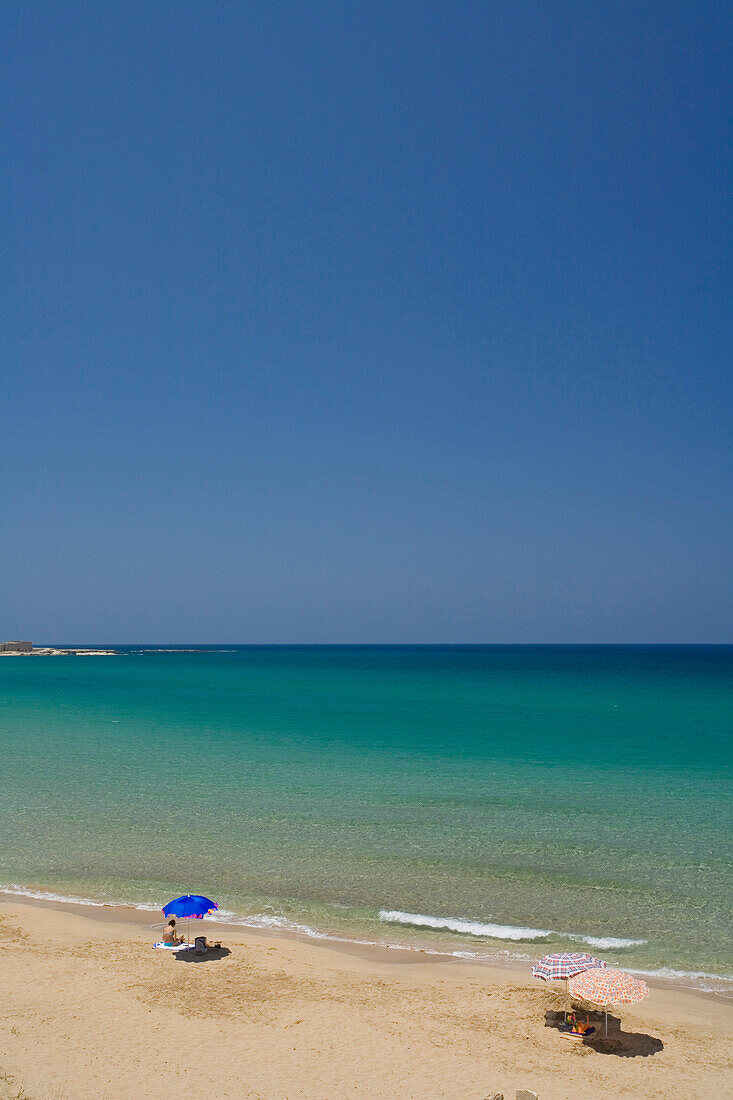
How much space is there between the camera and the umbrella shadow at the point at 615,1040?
470 inches

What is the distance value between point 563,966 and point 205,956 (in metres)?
7.21

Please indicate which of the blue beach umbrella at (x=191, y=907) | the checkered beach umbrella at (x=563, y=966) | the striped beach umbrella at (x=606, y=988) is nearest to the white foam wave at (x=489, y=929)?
the checkered beach umbrella at (x=563, y=966)

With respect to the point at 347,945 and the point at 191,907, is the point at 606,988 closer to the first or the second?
the point at 347,945

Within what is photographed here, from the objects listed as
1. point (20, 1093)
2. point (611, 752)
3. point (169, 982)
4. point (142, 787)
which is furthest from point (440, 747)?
point (20, 1093)

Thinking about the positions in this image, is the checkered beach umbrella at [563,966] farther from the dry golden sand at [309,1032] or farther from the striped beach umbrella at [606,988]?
the dry golden sand at [309,1032]

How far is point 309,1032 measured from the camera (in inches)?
479

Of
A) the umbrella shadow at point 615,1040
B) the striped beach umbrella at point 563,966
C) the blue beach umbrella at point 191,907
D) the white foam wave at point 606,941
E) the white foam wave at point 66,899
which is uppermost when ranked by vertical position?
the striped beach umbrella at point 563,966

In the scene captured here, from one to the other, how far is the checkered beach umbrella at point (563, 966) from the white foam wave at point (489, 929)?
11.1ft

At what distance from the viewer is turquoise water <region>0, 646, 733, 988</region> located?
57.4ft

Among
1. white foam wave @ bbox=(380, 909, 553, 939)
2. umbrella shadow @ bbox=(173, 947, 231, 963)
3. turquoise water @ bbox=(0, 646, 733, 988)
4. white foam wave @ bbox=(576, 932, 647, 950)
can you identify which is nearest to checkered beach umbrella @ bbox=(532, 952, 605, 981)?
turquoise water @ bbox=(0, 646, 733, 988)

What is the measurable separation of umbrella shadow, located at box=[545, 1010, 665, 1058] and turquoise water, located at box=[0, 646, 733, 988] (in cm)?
262

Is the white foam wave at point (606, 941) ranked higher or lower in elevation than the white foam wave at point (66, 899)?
higher

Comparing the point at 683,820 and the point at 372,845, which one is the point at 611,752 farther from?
the point at 372,845

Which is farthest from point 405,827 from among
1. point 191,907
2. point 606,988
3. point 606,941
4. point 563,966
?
point 606,988
